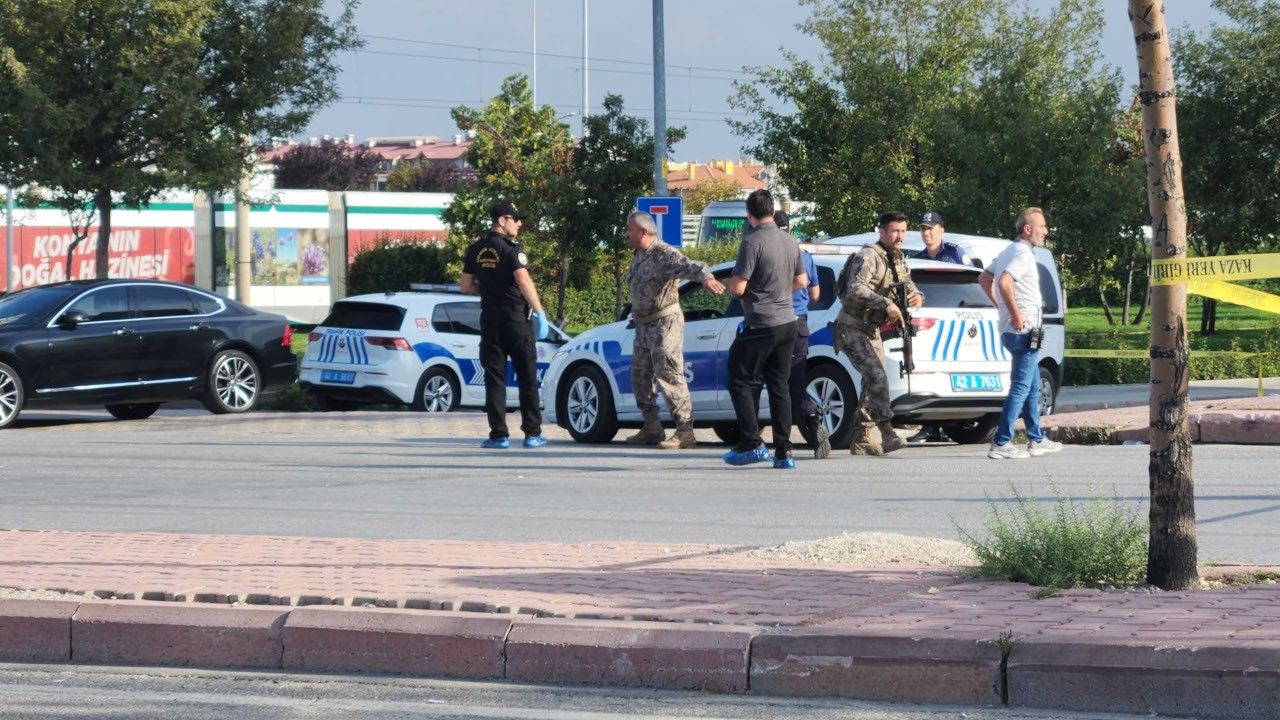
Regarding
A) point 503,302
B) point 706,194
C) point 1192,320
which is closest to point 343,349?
point 503,302

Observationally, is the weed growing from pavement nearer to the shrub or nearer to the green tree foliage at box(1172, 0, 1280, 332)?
the green tree foliage at box(1172, 0, 1280, 332)

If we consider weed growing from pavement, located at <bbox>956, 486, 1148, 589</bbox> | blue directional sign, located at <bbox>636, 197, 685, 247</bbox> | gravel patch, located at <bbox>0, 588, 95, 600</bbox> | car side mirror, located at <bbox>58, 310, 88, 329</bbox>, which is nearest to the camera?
weed growing from pavement, located at <bbox>956, 486, 1148, 589</bbox>

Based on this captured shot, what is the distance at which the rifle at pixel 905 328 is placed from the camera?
42.2ft

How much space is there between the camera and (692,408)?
1423 cm

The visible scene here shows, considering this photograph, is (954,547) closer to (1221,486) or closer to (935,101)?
(1221,486)

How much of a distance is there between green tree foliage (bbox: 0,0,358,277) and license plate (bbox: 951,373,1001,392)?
51.0 feet

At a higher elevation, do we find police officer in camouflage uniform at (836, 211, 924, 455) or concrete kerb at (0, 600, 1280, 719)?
police officer in camouflage uniform at (836, 211, 924, 455)

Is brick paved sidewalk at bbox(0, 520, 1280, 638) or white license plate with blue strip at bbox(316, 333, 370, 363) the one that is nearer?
brick paved sidewalk at bbox(0, 520, 1280, 638)

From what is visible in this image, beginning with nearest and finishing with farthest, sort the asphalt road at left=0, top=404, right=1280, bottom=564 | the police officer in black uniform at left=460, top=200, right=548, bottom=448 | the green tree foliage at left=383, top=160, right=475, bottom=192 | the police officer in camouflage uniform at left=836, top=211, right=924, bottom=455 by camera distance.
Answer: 1. the asphalt road at left=0, top=404, right=1280, bottom=564
2. the police officer in camouflage uniform at left=836, top=211, right=924, bottom=455
3. the police officer in black uniform at left=460, top=200, right=548, bottom=448
4. the green tree foliage at left=383, top=160, right=475, bottom=192

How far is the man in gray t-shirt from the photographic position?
39.4 ft

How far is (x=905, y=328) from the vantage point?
1291cm

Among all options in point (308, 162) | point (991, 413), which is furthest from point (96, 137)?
point (308, 162)

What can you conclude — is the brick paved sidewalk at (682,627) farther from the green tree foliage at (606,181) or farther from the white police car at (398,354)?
the green tree foliage at (606,181)

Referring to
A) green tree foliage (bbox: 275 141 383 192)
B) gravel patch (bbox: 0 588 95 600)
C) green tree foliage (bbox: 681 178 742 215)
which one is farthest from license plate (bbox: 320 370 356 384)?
green tree foliage (bbox: 681 178 742 215)
